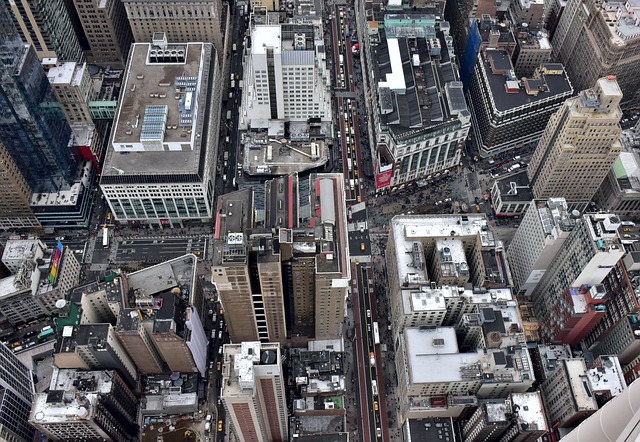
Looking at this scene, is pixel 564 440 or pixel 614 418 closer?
pixel 614 418

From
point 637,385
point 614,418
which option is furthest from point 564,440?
point 637,385

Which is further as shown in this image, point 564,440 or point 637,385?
point 564,440

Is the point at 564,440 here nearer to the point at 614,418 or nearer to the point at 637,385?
the point at 614,418
